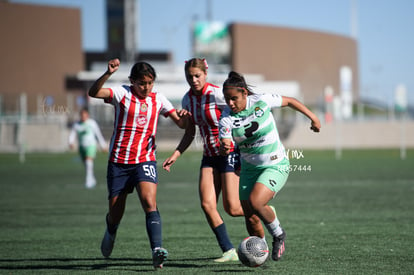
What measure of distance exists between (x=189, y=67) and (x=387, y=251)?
10.6 feet

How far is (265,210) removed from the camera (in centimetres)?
722

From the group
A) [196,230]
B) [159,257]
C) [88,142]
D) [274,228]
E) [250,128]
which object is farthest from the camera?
[88,142]

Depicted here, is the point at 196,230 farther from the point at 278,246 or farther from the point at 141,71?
the point at 141,71

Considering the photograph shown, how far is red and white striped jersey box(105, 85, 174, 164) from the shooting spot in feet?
24.6

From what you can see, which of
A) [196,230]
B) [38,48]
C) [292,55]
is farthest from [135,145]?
[292,55]

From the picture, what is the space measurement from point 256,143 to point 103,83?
1.72 metres

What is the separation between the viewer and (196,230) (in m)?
10.5

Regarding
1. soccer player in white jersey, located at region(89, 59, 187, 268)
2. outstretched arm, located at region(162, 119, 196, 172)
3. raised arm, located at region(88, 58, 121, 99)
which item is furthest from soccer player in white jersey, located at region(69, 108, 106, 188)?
raised arm, located at region(88, 58, 121, 99)

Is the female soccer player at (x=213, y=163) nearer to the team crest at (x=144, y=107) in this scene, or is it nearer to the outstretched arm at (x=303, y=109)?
the team crest at (x=144, y=107)

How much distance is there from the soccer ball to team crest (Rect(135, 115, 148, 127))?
171 cm

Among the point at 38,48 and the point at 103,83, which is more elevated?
the point at 38,48

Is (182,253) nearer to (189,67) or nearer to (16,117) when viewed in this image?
(189,67)

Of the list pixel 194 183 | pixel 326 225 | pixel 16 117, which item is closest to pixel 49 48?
pixel 16 117

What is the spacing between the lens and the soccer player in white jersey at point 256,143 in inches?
281
